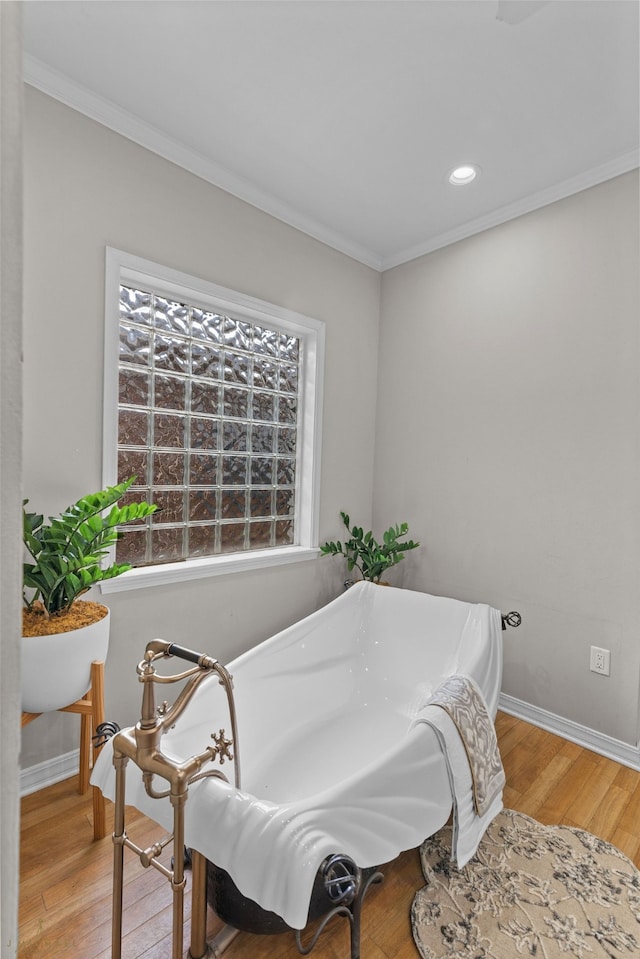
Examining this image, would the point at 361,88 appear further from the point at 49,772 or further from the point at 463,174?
the point at 49,772

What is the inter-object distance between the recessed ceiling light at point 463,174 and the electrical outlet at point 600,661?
88.5 inches

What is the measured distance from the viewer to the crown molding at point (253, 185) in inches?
68.7

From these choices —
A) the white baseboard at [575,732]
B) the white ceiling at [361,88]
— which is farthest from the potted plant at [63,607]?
the white baseboard at [575,732]

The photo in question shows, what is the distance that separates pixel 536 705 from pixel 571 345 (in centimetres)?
176

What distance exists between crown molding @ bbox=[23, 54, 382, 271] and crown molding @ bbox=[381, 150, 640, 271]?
1.46 ft

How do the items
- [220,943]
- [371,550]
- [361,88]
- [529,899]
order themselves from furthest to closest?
[371,550] < [361,88] < [529,899] < [220,943]

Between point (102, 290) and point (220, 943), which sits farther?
point (102, 290)

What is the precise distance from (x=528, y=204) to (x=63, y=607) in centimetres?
272

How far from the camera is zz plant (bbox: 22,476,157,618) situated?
4.94ft

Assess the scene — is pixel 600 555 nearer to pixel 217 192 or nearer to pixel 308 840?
pixel 308 840

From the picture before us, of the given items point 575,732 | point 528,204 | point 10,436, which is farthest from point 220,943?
point 528,204

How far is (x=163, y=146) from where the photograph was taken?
202cm

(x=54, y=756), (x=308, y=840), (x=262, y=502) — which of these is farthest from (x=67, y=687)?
(x=262, y=502)

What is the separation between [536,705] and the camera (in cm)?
236
